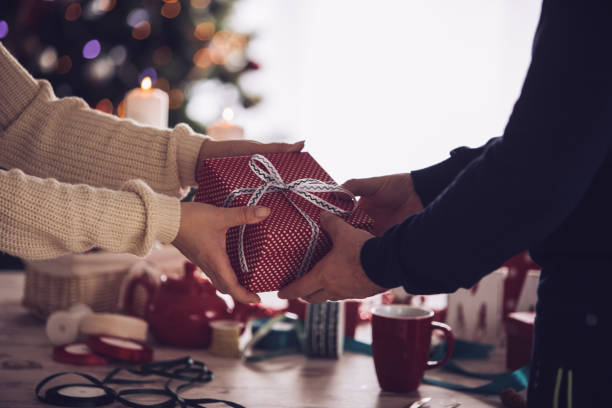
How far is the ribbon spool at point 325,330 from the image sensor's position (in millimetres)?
976

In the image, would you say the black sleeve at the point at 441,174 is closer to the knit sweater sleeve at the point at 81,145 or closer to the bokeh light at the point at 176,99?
the knit sweater sleeve at the point at 81,145

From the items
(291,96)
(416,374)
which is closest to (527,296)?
(416,374)

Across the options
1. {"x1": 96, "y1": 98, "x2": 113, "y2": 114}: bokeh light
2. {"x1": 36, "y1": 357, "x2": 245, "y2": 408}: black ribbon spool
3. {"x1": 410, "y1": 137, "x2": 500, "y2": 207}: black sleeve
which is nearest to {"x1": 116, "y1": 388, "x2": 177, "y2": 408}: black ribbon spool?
{"x1": 36, "y1": 357, "x2": 245, "y2": 408}: black ribbon spool

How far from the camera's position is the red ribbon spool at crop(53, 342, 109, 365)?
2.93ft

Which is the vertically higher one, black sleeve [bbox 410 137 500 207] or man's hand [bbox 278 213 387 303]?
black sleeve [bbox 410 137 500 207]

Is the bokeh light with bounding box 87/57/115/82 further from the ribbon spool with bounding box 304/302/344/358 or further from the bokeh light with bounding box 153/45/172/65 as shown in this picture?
the ribbon spool with bounding box 304/302/344/358

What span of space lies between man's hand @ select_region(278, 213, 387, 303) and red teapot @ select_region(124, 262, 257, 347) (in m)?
0.28

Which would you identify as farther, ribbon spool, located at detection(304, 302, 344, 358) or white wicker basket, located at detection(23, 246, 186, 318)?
white wicker basket, located at detection(23, 246, 186, 318)

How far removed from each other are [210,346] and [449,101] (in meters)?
2.65

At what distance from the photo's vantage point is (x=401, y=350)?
83 cm

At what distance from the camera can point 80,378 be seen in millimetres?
831

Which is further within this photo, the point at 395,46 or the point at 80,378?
the point at 395,46

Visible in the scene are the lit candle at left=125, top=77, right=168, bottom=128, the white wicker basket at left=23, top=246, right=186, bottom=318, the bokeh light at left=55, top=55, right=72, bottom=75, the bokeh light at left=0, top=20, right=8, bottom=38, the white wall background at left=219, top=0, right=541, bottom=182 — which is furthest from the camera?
the white wall background at left=219, top=0, right=541, bottom=182

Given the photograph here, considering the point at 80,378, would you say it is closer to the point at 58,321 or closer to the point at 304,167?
the point at 58,321
